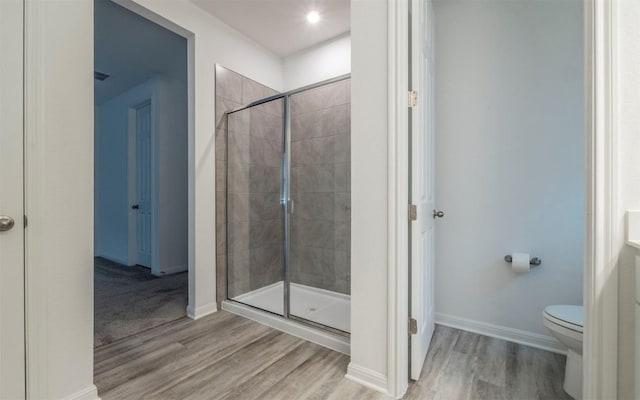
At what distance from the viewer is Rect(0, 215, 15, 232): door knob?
44.6 inches

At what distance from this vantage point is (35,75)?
3.96 ft

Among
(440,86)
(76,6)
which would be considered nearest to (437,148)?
(440,86)

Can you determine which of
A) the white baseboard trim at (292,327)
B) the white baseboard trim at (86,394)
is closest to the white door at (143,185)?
the white baseboard trim at (292,327)

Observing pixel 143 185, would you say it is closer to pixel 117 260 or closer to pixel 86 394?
pixel 117 260

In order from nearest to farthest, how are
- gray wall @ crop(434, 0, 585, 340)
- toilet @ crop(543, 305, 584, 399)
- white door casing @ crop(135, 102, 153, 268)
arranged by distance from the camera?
toilet @ crop(543, 305, 584, 399)
gray wall @ crop(434, 0, 585, 340)
white door casing @ crop(135, 102, 153, 268)

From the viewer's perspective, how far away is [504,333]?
6.73 ft

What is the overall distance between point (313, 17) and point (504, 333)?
2923 millimetres

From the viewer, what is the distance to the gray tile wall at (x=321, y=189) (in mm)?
2631

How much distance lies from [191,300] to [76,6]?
2.04m

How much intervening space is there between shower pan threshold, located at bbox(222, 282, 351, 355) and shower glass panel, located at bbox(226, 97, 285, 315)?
0.06ft

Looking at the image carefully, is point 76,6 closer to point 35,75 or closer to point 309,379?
point 35,75

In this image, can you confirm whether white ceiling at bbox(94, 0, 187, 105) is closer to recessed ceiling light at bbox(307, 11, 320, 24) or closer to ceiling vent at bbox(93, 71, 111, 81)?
ceiling vent at bbox(93, 71, 111, 81)

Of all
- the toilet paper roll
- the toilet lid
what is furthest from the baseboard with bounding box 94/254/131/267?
the toilet lid

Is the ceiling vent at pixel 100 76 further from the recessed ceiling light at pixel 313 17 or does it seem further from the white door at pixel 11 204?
the white door at pixel 11 204
